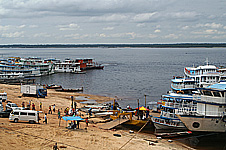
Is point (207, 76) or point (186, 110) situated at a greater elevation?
point (207, 76)

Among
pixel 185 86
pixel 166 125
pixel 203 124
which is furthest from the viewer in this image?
pixel 185 86

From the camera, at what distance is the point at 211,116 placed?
33875mm

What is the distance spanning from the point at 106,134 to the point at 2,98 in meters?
23.1

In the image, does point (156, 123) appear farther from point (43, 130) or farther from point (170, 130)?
point (43, 130)

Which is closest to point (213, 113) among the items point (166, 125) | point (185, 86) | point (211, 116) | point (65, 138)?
point (211, 116)

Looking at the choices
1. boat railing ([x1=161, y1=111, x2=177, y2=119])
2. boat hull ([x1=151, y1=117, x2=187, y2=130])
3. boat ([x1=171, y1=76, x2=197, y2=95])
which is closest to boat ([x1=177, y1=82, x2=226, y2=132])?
boat hull ([x1=151, y1=117, x2=187, y2=130])

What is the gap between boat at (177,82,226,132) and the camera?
111 ft

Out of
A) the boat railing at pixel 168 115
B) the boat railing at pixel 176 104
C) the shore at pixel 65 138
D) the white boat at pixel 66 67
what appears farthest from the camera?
the white boat at pixel 66 67

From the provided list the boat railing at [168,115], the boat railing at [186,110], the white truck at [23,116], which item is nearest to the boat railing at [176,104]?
the boat railing at [186,110]

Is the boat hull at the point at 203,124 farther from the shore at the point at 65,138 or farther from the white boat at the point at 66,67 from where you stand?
the white boat at the point at 66,67

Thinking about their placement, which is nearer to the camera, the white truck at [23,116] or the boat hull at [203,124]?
the boat hull at [203,124]

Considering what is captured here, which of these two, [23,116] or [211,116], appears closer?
[211,116]

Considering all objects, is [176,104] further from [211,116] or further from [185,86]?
[185,86]

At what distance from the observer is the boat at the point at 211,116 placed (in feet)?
111
